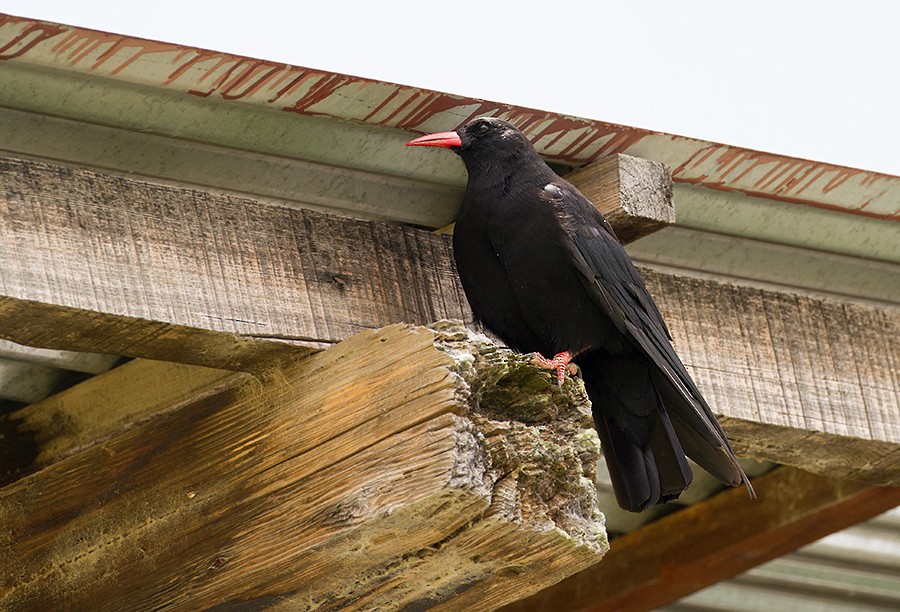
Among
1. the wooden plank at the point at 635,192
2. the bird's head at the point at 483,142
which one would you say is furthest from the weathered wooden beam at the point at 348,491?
the wooden plank at the point at 635,192

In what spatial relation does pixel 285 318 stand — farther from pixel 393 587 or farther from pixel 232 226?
pixel 393 587

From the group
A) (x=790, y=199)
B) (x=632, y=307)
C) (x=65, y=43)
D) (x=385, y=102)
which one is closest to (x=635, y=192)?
(x=632, y=307)

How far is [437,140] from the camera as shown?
2658 mm

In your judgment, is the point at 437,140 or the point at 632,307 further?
the point at 632,307

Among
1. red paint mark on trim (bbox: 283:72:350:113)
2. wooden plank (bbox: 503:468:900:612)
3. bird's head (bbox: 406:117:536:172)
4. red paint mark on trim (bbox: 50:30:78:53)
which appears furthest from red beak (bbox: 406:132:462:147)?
wooden plank (bbox: 503:468:900:612)

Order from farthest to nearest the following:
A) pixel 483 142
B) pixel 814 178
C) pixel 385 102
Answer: pixel 814 178 → pixel 483 142 → pixel 385 102

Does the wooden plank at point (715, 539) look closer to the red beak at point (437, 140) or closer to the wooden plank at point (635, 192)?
the wooden plank at point (635, 192)

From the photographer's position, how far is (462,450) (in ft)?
7.04

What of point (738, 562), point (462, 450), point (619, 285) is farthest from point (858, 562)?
point (462, 450)

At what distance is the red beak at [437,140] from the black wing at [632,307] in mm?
282

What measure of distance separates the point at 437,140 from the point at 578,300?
1.49 ft

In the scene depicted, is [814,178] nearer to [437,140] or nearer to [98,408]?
[437,140]

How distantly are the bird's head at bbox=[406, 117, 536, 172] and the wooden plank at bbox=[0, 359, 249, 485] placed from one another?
52 cm

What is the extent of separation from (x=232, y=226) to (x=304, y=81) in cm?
27
